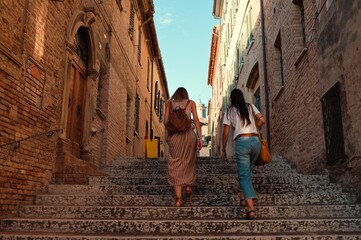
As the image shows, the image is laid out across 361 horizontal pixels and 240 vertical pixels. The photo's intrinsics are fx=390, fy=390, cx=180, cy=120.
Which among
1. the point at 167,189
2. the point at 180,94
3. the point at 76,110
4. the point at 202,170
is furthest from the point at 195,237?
the point at 76,110

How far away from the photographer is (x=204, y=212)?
17.0 ft

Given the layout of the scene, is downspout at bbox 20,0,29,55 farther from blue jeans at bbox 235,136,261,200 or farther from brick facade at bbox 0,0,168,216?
blue jeans at bbox 235,136,261,200

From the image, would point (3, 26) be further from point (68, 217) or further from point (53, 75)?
point (68, 217)

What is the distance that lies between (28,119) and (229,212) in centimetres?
328

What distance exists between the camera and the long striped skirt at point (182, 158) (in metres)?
5.58

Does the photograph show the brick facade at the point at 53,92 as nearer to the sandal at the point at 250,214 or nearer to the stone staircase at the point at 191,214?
the stone staircase at the point at 191,214

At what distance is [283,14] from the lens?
10633 mm

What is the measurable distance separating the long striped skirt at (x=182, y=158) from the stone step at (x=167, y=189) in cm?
68

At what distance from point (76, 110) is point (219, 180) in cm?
399

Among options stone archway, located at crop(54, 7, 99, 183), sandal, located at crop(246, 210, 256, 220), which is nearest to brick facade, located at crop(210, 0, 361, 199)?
sandal, located at crop(246, 210, 256, 220)

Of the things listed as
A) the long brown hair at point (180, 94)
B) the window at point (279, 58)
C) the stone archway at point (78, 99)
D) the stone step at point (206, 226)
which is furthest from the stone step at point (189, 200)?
the window at point (279, 58)

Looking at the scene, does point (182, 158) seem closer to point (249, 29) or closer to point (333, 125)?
point (333, 125)

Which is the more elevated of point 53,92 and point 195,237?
point 53,92

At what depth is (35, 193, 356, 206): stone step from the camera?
5680 mm
